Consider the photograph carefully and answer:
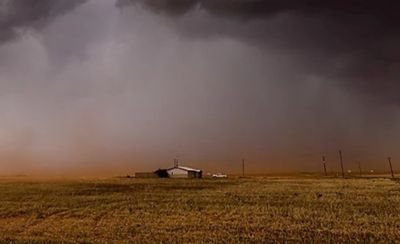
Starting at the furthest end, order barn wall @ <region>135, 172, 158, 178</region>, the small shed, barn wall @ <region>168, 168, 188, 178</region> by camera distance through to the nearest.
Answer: the small shed
barn wall @ <region>135, 172, 158, 178</region>
barn wall @ <region>168, 168, 188, 178</region>

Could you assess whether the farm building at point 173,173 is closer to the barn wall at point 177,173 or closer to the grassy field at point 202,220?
the barn wall at point 177,173

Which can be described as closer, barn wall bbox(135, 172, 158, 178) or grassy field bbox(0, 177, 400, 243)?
grassy field bbox(0, 177, 400, 243)

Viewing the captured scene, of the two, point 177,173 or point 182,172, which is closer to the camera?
point 177,173

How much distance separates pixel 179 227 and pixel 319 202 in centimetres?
2272

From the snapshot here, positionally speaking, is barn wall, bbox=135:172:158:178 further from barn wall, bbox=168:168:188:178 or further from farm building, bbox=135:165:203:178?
barn wall, bbox=168:168:188:178

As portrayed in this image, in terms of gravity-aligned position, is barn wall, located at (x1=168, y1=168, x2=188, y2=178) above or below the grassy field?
above

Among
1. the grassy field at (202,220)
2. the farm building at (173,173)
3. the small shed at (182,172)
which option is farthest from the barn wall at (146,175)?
the grassy field at (202,220)

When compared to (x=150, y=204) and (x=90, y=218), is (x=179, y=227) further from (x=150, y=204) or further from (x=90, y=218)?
(x=150, y=204)

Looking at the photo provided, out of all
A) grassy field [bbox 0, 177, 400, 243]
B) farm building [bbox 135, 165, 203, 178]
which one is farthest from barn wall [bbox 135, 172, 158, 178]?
grassy field [bbox 0, 177, 400, 243]

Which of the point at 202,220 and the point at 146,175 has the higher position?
the point at 146,175

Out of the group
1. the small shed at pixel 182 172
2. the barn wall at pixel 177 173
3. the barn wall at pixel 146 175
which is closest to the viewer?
the barn wall at pixel 177 173

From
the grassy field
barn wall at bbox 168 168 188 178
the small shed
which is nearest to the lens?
the grassy field

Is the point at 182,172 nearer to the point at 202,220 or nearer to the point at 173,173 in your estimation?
the point at 173,173

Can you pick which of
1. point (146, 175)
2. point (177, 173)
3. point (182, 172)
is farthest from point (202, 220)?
point (146, 175)
